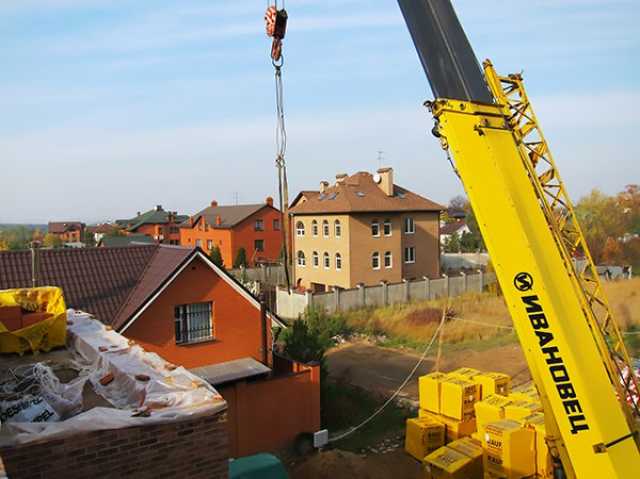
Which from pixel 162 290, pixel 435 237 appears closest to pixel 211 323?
pixel 162 290

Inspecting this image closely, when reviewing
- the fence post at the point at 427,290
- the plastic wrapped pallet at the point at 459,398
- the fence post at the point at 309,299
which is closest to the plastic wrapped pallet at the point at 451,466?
the plastic wrapped pallet at the point at 459,398

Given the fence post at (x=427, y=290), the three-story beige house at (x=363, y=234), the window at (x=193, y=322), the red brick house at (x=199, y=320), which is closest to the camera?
the red brick house at (x=199, y=320)

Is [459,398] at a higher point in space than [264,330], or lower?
lower

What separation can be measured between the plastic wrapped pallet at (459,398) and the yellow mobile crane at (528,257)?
605 cm

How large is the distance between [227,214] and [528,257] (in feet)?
165

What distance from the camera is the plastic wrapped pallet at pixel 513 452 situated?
9.86m

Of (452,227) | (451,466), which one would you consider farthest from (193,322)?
(452,227)

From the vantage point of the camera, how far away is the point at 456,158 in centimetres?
575

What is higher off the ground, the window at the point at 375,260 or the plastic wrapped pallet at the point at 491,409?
the window at the point at 375,260

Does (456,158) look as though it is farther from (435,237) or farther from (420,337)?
(435,237)

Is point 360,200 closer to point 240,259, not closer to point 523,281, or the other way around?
point 240,259

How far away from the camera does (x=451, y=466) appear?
407 inches

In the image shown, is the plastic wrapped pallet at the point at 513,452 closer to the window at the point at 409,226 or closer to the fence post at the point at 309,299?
the fence post at the point at 309,299

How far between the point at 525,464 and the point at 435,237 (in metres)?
29.1
